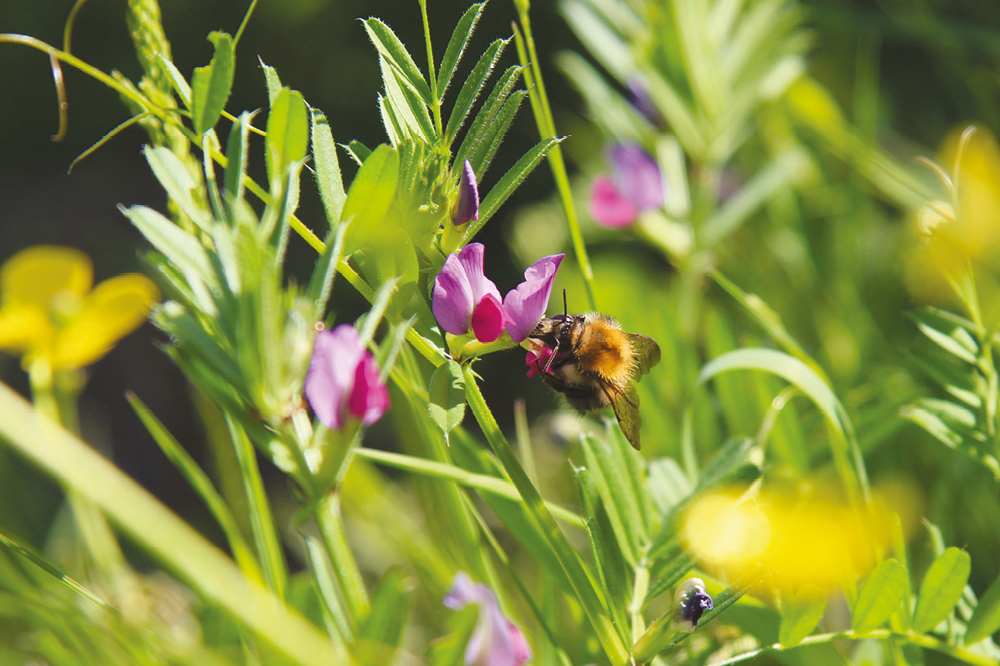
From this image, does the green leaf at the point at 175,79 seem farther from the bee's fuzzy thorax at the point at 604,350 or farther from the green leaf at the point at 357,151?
the bee's fuzzy thorax at the point at 604,350

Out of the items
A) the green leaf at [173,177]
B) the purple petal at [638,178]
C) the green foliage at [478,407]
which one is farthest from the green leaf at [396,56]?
the purple petal at [638,178]

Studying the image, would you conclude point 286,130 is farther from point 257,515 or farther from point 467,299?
point 257,515

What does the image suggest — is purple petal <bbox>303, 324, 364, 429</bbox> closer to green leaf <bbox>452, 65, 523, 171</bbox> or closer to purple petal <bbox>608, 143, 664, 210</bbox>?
green leaf <bbox>452, 65, 523, 171</bbox>

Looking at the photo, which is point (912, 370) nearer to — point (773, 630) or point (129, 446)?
point (773, 630)

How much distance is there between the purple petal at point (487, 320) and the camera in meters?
0.31

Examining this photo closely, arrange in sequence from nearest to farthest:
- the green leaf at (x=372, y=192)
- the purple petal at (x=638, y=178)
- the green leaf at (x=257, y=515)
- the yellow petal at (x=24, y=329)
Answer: the green leaf at (x=372, y=192) → the green leaf at (x=257, y=515) → the yellow petal at (x=24, y=329) → the purple petal at (x=638, y=178)

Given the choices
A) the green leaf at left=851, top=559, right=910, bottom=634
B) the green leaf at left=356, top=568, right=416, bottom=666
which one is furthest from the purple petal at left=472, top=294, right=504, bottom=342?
the green leaf at left=851, top=559, right=910, bottom=634

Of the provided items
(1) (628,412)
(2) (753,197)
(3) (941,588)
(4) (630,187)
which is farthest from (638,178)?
(3) (941,588)

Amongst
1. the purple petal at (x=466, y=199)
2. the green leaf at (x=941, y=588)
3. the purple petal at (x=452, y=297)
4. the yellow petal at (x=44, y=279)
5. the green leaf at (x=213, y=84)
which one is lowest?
the green leaf at (x=941, y=588)

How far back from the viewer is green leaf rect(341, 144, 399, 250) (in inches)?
11.1

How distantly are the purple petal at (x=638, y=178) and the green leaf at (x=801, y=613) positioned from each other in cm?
52

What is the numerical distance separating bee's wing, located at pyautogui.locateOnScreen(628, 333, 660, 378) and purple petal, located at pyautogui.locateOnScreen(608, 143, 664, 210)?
1.06 feet

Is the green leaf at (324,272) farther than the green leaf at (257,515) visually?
No

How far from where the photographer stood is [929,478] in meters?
0.64
